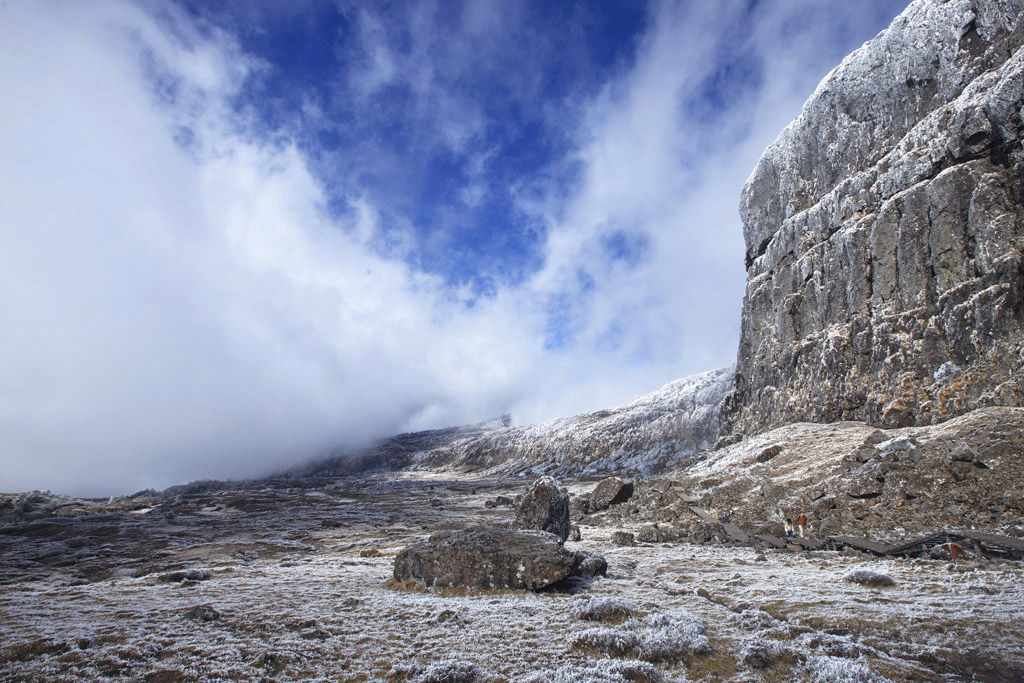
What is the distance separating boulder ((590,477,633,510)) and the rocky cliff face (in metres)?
21.9

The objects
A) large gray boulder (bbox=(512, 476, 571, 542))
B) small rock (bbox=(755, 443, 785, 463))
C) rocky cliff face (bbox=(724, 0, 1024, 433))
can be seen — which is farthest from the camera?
small rock (bbox=(755, 443, 785, 463))

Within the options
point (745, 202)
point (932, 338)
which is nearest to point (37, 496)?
point (932, 338)

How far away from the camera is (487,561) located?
13906mm

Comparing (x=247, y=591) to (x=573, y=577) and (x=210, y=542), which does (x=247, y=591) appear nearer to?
(x=573, y=577)

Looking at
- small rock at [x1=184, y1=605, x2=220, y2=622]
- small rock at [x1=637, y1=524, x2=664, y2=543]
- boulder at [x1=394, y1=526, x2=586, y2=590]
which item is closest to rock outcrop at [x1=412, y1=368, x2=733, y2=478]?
small rock at [x1=637, y1=524, x2=664, y2=543]

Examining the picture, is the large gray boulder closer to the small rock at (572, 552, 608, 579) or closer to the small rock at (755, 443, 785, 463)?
the small rock at (572, 552, 608, 579)

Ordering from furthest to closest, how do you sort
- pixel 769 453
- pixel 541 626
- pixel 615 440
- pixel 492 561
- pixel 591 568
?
pixel 615 440
pixel 769 453
pixel 591 568
pixel 492 561
pixel 541 626

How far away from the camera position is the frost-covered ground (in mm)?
7855

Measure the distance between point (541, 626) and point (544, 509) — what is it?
10457 millimetres

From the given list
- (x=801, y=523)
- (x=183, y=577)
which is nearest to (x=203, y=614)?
(x=183, y=577)

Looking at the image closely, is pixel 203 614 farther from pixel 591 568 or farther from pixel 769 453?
pixel 769 453

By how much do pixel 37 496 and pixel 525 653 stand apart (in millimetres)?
70529

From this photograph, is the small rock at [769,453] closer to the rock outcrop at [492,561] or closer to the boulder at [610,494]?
the boulder at [610,494]

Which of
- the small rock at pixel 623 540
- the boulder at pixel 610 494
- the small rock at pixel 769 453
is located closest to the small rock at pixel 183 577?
the small rock at pixel 623 540
